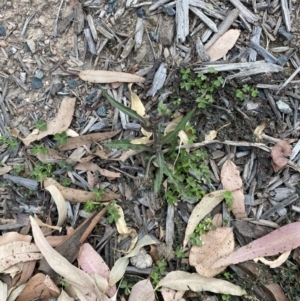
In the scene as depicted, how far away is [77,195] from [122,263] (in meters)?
0.41

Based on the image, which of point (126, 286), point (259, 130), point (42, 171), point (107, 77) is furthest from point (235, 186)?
point (42, 171)

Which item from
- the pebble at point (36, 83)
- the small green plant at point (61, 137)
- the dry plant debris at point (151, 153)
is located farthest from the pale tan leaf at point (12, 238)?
the pebble at point (36, 83)

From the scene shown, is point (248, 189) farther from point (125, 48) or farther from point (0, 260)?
point (0, 260)

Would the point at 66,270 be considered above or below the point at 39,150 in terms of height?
below

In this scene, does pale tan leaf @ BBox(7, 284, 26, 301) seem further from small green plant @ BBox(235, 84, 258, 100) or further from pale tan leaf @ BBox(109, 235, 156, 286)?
small green plant @ BBox(235, 84, 258, 100)

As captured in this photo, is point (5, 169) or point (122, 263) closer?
point (122, 263)

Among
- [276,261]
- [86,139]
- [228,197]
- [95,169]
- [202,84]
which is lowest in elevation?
[276,261]

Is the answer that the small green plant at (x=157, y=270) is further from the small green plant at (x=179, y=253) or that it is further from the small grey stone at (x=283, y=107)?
the small grey stone at (x=283, y=107)

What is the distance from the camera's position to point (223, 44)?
7.84 feet

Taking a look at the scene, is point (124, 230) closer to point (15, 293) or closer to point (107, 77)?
point (15, 293)

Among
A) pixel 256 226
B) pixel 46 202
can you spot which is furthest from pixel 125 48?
pixel 256 226

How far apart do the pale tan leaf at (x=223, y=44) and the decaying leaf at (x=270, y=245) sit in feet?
2.97

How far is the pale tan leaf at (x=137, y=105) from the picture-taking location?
2.40m

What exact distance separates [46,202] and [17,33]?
0.88m
